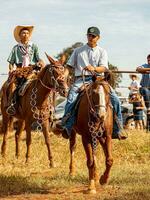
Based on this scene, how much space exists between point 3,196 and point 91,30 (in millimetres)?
3524

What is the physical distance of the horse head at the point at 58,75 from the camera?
12.7 m

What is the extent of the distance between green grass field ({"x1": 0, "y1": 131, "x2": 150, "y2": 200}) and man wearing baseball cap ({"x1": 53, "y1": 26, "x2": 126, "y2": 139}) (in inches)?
40.6

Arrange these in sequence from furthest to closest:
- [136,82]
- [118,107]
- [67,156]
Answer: [136,82] → [67,156] → [118,107]

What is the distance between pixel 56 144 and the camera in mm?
17156

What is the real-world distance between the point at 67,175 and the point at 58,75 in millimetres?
2446

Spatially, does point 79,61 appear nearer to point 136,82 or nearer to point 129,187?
point 129,187

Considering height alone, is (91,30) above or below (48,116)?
above

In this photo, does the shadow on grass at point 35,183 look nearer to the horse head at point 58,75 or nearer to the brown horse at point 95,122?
the brown horse at point 95,122

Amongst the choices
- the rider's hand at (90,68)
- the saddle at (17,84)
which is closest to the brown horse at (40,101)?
the saddle at (17,84)

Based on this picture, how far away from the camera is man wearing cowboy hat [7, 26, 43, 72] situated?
15.4m

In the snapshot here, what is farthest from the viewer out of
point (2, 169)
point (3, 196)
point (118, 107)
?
point (2, 169)

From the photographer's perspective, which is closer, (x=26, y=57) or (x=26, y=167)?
(x=26, y=167)

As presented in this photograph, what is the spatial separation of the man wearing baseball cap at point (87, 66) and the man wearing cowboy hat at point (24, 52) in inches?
170

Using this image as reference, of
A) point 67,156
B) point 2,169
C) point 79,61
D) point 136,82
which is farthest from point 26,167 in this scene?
point 136,82
